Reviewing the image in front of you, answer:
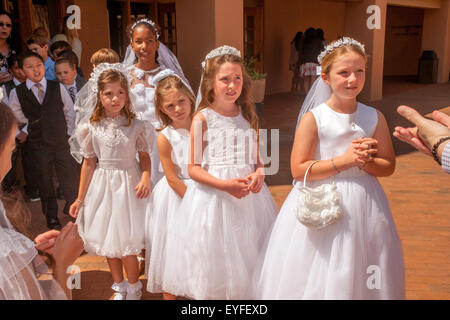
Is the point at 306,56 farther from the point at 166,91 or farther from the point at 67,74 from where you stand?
the point at 166,91

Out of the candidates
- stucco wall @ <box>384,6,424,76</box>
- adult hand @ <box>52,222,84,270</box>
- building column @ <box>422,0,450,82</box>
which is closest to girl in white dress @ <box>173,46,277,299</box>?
adult hand @ <box>52,222,84,270</box>

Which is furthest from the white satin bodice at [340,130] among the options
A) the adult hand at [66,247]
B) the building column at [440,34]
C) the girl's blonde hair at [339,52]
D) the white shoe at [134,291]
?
the building column at [440,34]

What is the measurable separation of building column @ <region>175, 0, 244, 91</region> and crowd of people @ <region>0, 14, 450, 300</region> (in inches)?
177

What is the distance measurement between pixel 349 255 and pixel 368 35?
11488 mm

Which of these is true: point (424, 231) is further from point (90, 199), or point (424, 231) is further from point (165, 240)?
point (90, 199)

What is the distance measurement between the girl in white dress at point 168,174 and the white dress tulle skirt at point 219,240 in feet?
0.62

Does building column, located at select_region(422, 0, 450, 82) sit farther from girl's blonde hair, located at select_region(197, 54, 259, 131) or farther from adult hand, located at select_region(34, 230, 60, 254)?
adult hand, located at select_region(34, 230, 60, 254)

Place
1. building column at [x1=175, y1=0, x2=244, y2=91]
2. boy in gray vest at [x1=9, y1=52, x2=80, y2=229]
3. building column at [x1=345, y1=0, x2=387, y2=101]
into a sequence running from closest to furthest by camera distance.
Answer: boy in gray vest at [x1=9, y1=52, x2=80, y2=229]
building column at [x1=175, y1=0, x2=244, y2=91]
building column at [x1=345, y1=0, x2=387, y2=101]


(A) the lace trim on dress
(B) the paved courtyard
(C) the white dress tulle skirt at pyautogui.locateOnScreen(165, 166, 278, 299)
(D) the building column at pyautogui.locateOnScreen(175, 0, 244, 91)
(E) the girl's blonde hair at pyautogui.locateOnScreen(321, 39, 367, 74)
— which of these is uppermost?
(D) the building column at pyautogui.locateOnScreen(175, 0, 244, 91)

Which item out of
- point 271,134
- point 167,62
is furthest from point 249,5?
point 167,62

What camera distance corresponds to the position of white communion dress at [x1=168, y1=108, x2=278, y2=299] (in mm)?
2252

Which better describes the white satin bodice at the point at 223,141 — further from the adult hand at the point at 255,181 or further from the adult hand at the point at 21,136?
→ the adult hand at the point at 21,136

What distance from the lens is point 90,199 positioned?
2715 millimetres

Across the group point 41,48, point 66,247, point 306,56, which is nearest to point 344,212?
point 66,247
